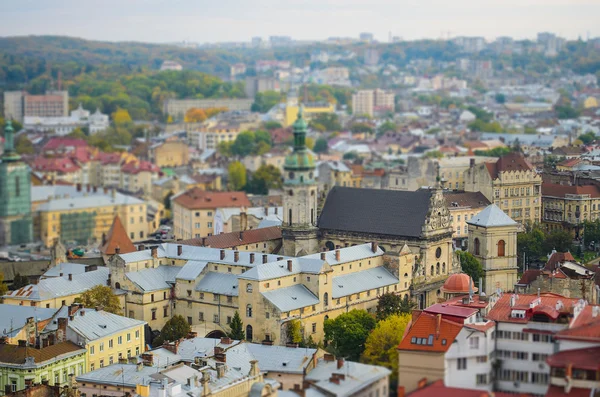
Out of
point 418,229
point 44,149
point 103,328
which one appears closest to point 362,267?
point 418,229

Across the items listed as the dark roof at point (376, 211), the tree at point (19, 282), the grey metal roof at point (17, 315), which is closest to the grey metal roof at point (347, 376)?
the grey metal roof at point (17, 315)

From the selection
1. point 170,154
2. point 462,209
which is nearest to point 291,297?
point 462,209

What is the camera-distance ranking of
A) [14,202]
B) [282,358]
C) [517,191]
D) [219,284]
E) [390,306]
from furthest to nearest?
1. [14,202]
2. [517,191]
3. [219,284]
4. [390,306]
5. [282,358]

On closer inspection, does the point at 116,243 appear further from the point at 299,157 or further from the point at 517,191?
the point at 517,191

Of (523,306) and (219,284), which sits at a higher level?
(523,306)

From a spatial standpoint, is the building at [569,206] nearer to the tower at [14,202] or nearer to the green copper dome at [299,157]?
the green copper dome at [299,157]

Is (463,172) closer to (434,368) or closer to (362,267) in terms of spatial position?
(362,267)
